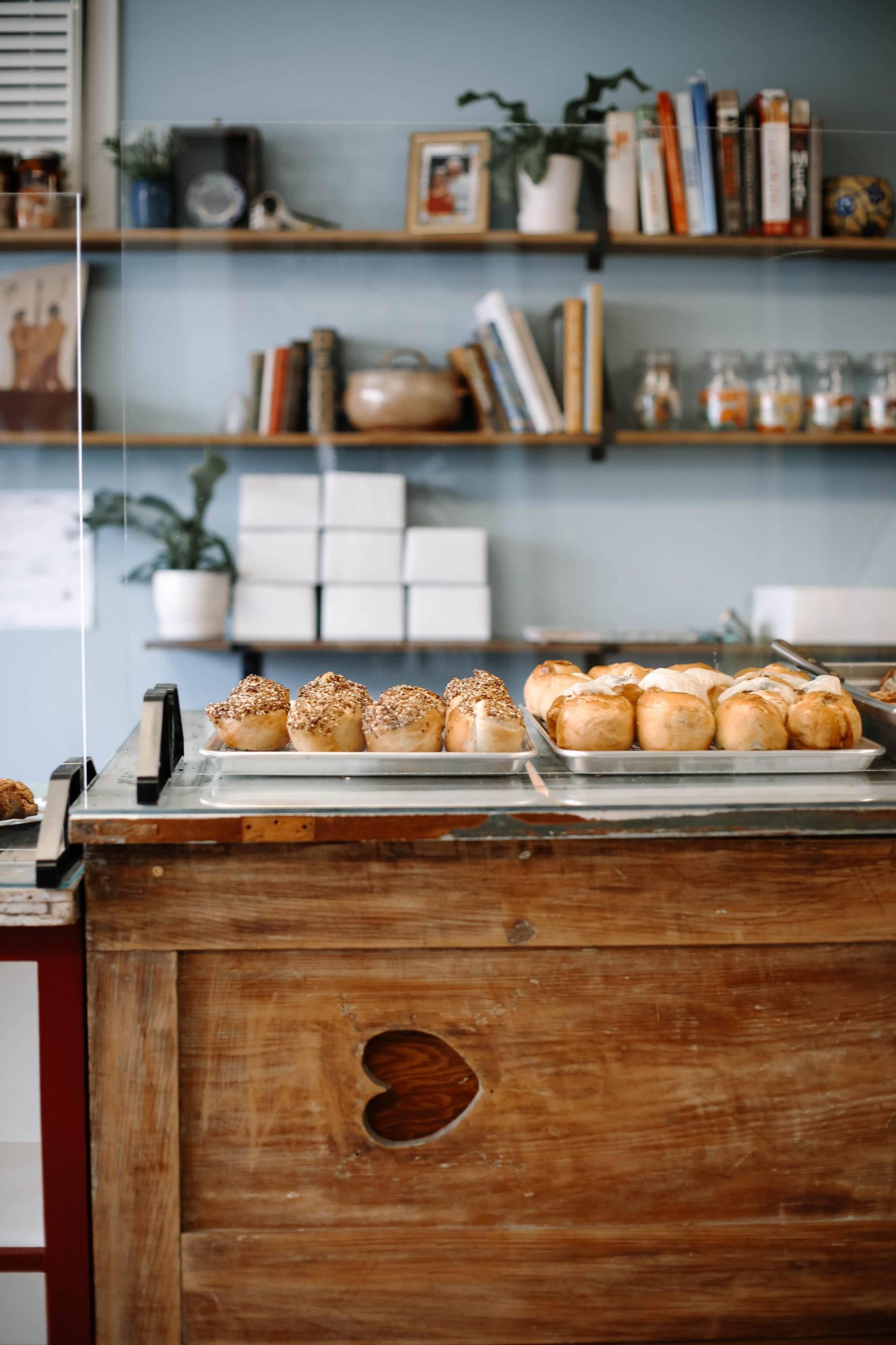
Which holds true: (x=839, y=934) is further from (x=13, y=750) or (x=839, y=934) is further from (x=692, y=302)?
(x=692, y=302)

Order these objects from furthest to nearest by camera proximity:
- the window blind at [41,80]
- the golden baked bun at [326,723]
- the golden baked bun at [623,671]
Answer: the window blind at [41,80], the golden baked bun at [623,671], the golden baked bun at [326,723]

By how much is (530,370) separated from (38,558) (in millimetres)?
1722

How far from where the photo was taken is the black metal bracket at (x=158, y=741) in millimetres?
1059

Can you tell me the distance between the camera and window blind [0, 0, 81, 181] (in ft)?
9.26

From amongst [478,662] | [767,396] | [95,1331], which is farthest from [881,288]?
[95,1331]

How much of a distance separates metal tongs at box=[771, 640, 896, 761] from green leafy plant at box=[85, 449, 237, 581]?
1.66 metres

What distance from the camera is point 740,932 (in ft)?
3.62

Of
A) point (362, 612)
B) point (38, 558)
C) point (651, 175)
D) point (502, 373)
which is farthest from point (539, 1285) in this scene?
point (651, 175)

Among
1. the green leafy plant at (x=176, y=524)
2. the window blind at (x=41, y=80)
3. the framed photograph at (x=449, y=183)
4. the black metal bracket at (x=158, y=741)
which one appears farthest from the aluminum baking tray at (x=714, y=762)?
the window blind at (x=41, y=80)

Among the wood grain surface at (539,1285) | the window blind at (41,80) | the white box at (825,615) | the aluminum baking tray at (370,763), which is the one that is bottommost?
the wood grain surface at (539,1285)

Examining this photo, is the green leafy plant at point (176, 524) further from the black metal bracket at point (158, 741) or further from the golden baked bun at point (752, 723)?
the golden baked bun at point (752, 723)

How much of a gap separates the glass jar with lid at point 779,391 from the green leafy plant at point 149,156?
5.21 ft

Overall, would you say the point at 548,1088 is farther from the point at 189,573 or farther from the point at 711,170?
the point at 711,170

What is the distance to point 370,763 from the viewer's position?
3.76ft
